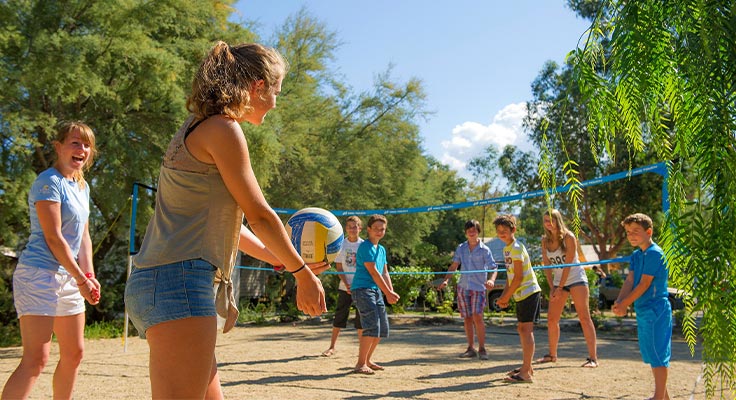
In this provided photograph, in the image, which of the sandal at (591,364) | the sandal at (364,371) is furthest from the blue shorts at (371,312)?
the sandal at (591,364)

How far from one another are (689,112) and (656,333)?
3521mm

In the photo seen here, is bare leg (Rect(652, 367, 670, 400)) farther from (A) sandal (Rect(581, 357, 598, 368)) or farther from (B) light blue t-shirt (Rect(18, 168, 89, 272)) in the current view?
(B) light blue t-shirt (Rect(18, 168, 89, 272))

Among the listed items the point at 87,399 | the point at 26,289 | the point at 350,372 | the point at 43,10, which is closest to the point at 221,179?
the point at 26,289

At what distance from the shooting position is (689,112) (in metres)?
1.72

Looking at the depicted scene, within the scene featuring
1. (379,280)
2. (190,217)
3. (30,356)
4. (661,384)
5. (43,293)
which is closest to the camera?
(190,217)

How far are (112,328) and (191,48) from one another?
211 inches

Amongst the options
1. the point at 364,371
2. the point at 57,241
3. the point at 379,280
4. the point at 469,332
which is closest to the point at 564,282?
the point at 469,332

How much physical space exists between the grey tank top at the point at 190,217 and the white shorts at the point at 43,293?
66.9 inches

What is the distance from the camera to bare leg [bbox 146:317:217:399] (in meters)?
1.97

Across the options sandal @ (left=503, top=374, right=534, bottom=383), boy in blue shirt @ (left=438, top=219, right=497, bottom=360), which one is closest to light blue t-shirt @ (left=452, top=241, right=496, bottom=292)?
boy in blue shirt @ (left=438, top=219, right=497, bottom=360)

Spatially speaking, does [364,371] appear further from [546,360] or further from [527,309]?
[546,360]

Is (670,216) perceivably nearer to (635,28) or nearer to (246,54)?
(635,28)

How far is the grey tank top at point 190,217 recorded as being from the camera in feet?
6.81

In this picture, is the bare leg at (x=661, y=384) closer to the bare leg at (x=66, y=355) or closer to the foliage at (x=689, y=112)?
the foliage at (x=689, y=112)
